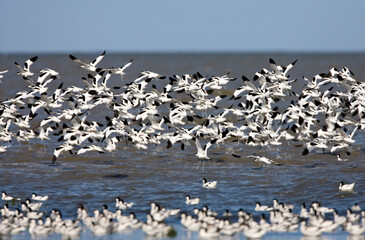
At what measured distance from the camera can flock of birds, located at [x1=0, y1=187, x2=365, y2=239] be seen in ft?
45.9

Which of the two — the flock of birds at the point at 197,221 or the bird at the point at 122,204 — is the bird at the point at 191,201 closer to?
the flock of birds at the point at 197,221

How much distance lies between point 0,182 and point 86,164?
2.76m

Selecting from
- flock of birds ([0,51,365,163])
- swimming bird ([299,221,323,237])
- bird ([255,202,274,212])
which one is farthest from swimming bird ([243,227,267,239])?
flock of birds ([0,51,365,163])

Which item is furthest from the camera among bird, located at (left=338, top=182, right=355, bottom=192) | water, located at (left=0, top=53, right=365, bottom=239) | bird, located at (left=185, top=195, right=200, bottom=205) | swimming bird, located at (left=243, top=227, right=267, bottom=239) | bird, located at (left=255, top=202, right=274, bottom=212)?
bird, located at (left=338, top=182, right=355, bottom=192)

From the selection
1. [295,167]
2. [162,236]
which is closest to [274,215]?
[162,236]

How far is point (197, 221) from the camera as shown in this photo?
1449cm

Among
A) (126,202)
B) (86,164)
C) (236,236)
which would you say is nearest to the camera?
(236,236)

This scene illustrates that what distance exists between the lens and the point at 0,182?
19188 mm

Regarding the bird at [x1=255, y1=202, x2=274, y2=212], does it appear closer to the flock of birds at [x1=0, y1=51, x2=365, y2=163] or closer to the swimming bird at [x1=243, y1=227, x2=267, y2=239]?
the swimming bird at [x1=243, y1=227, x2=267, y2=239]

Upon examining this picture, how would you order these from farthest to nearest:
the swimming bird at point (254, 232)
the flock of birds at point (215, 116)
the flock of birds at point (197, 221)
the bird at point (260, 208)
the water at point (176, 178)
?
the flock of birds at point (215, 116), the water at point (176, 178), the bird at point (260, 208), the flock of birds at point (197, 221), the swimming bird at point (254, 232)

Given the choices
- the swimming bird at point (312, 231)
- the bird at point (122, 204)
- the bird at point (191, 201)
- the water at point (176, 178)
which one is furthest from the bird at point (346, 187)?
the bird at point (122, 204)

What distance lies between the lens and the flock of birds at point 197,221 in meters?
14.0

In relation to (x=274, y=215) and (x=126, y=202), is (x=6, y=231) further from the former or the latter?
(x=274, y=215)

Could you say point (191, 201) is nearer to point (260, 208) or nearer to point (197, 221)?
point (260, 208)
